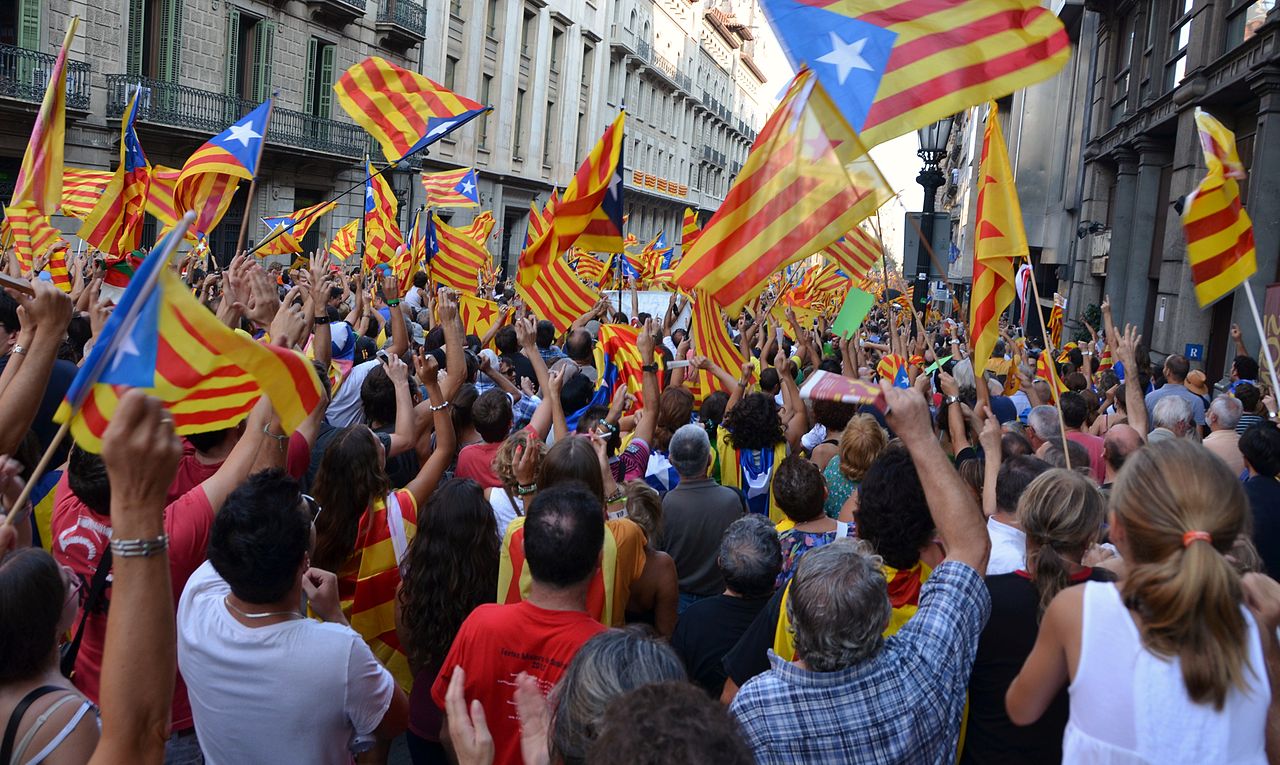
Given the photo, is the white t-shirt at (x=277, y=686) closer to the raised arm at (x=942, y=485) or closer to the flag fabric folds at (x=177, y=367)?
the flag fabric folds at (x=177, y=367)

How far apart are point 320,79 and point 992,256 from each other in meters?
26.5

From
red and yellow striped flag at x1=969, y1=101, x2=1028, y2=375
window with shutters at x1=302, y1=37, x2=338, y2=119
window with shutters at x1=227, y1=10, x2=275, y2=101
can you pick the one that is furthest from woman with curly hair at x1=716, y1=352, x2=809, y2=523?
window with shutters at x1=302, y1=37, x2=338, y2=119

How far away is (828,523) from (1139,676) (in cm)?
211

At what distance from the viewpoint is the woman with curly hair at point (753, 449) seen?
18.3ft

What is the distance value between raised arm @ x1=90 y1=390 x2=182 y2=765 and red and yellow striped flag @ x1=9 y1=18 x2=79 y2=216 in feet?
17.0

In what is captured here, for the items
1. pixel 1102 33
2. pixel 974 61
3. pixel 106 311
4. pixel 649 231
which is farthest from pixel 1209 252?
pixel 649 231

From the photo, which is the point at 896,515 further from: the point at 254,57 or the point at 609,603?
the point at 254,57

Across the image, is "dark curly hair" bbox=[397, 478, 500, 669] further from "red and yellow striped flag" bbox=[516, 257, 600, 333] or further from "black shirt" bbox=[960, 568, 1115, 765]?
"red and yellow striped flag" bbox=[516, 257, 600, 333]

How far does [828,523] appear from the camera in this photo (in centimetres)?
423

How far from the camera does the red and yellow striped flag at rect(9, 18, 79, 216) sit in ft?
20.0

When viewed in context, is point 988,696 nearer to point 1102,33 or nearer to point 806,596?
point 806,596

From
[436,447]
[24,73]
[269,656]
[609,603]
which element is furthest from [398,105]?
[24,73]

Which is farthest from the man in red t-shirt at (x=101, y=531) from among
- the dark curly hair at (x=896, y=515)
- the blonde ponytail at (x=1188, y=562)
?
the blonde ponytail at (x=1188, y=562)

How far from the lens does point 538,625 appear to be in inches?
111
